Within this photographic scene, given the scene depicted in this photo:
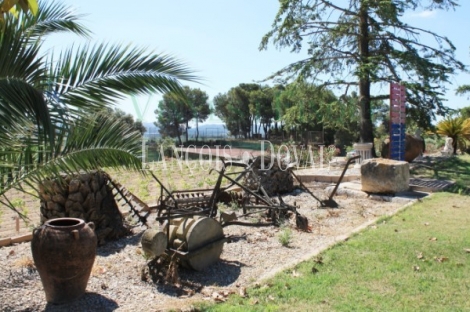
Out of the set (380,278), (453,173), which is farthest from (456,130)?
(380,278)

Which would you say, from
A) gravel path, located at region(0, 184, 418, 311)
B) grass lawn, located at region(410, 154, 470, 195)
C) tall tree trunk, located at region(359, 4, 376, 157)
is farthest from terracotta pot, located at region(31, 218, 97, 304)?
tall tree trunk, located at region(359, 4, 376, 157)

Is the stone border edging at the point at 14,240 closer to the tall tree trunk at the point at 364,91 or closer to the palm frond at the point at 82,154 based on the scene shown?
the palm frond at the point at 82,154

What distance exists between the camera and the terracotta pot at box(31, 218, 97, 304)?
11.5 feet

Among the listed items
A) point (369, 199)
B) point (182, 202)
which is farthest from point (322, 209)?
point (182, 202)

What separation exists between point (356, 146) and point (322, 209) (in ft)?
23.8

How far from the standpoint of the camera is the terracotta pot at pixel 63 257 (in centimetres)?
349

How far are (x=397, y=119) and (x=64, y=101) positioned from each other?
11.5m

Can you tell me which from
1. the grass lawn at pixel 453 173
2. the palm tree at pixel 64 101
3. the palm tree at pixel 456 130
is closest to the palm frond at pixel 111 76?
the palm tree at pixel 64 101

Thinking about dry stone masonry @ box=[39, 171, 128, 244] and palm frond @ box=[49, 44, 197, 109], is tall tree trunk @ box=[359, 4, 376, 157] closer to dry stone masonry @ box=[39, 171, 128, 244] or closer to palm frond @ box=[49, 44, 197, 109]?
dry stone masonry @ box=[39, 171, 128, 244]

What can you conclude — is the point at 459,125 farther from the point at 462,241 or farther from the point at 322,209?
the point at 462,241

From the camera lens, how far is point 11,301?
3.65m

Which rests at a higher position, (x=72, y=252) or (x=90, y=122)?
(x=90, y=122)

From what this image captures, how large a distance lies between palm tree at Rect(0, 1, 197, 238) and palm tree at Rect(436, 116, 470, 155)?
19.0 metres

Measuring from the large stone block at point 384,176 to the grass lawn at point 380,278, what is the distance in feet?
9.75
